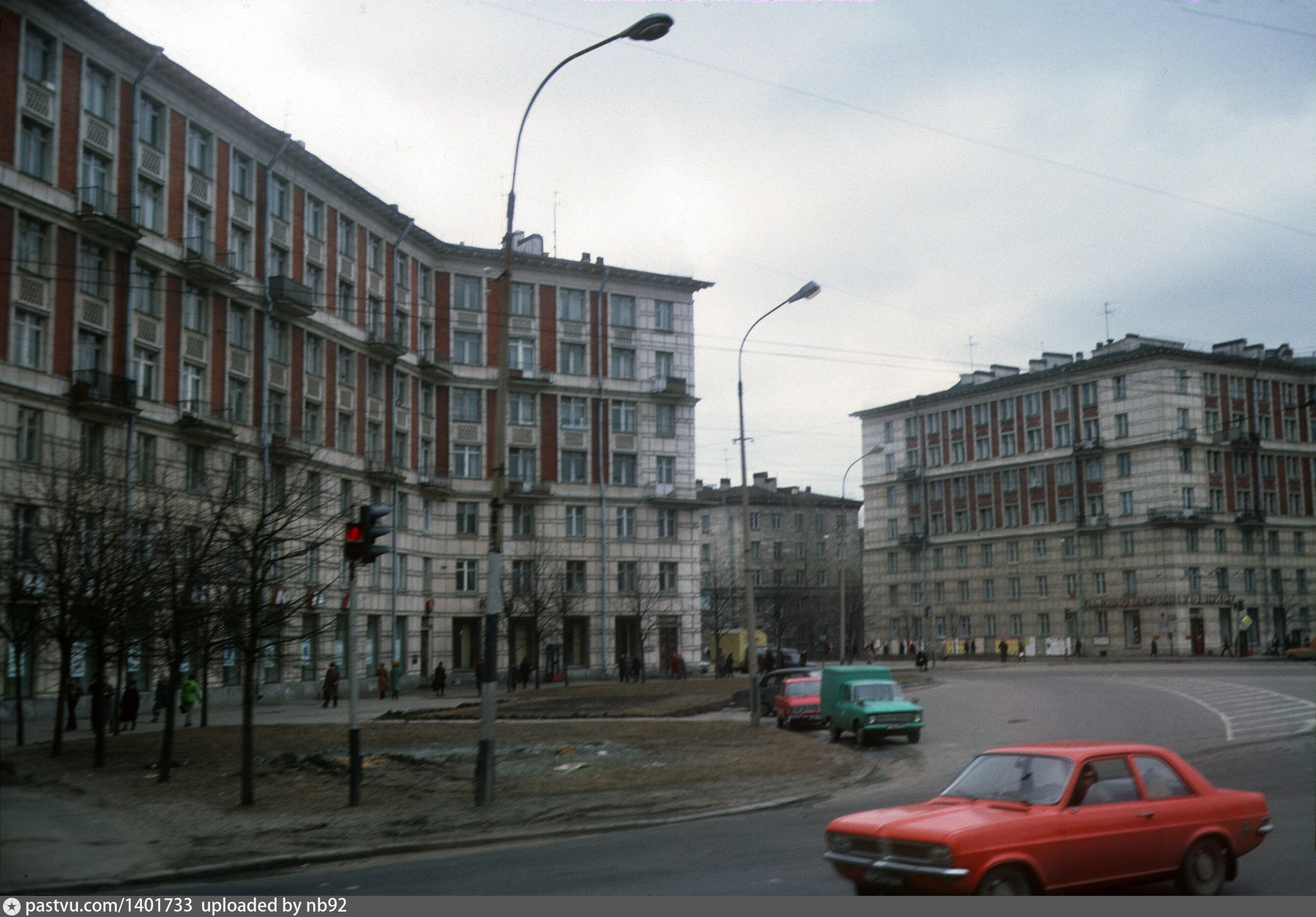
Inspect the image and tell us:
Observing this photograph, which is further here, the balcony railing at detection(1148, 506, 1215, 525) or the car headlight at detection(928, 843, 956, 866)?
the balcony railing at detection(1148, 506, 1215, 525)

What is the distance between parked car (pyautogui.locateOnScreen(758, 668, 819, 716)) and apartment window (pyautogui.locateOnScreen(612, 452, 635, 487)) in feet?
97.4

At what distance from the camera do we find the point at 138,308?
1615 inches

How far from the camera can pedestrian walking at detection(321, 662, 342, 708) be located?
45.5 m

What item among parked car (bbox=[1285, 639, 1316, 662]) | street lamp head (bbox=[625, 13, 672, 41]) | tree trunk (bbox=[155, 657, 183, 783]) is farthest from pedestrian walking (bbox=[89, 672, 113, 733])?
parked car (bbox=[1285, 639, 1316, 662])

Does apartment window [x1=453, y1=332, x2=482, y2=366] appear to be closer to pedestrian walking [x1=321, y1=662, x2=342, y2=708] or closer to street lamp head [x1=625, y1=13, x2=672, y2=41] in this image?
pedestrian walking [x1=321, y1=662, x2=342, y2=708]

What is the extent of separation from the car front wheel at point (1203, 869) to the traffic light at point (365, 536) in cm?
1091

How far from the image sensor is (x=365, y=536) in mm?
16938

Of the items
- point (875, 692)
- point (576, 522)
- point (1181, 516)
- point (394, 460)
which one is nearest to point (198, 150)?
point (394, 460)

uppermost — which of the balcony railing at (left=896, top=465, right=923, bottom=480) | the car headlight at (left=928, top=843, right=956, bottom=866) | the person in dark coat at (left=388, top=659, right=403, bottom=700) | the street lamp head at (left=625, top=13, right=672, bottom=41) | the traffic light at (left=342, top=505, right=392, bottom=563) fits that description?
the balcony railing at (left=896, top=465, right=923, bottom=480)

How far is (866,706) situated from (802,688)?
5.60 meters

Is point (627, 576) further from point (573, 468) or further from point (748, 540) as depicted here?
point (748, 540)

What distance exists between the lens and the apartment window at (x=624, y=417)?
6875 centimetres

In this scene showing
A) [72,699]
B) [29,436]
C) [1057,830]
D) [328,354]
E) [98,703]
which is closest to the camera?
[1057,830]

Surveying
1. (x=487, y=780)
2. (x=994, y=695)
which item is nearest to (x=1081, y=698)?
(x=994, y=695)
